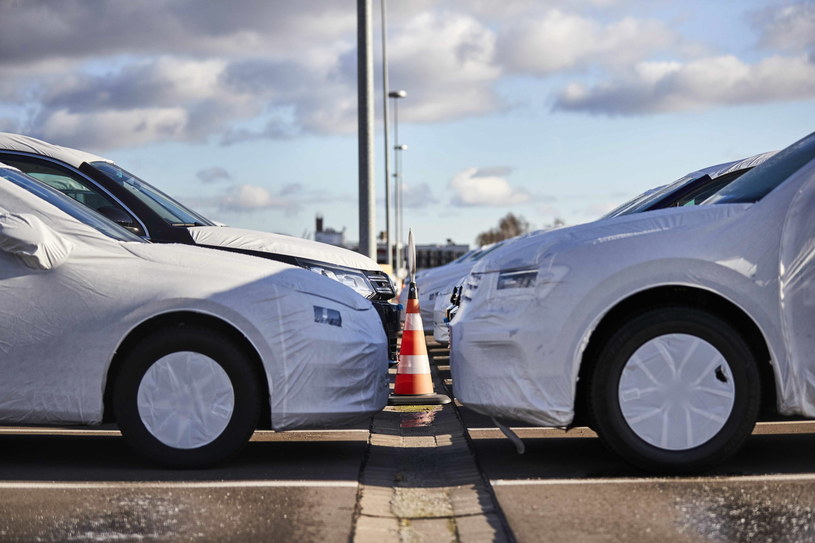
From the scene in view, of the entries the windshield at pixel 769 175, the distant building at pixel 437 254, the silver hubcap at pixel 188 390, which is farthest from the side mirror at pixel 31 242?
the distant building at pixel 437 254

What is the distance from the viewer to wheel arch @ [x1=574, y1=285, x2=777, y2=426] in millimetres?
5250

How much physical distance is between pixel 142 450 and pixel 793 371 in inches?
128

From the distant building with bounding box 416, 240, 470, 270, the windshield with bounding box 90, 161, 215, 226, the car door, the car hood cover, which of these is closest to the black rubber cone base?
the car hood cover

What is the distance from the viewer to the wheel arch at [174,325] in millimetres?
5500

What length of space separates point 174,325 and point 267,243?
9.30 ft

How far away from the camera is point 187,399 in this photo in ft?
17.6

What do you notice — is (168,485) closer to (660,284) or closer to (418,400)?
(660,284)

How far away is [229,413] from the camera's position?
5.38 metres

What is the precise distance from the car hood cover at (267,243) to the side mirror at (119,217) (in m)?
0.42

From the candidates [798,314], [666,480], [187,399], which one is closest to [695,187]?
[798,314]

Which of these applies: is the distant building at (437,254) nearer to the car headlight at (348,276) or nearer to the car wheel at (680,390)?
the car headlight at (348,276)

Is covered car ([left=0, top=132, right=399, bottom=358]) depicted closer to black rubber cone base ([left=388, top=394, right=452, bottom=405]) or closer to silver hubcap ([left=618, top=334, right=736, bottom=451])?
black rubber cone base ([left=388, top=394, right=452, bottom=405])

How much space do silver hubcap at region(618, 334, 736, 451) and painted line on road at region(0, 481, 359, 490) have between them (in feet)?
4.70

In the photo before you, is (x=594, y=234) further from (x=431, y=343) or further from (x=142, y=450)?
(x=431, y=343)
